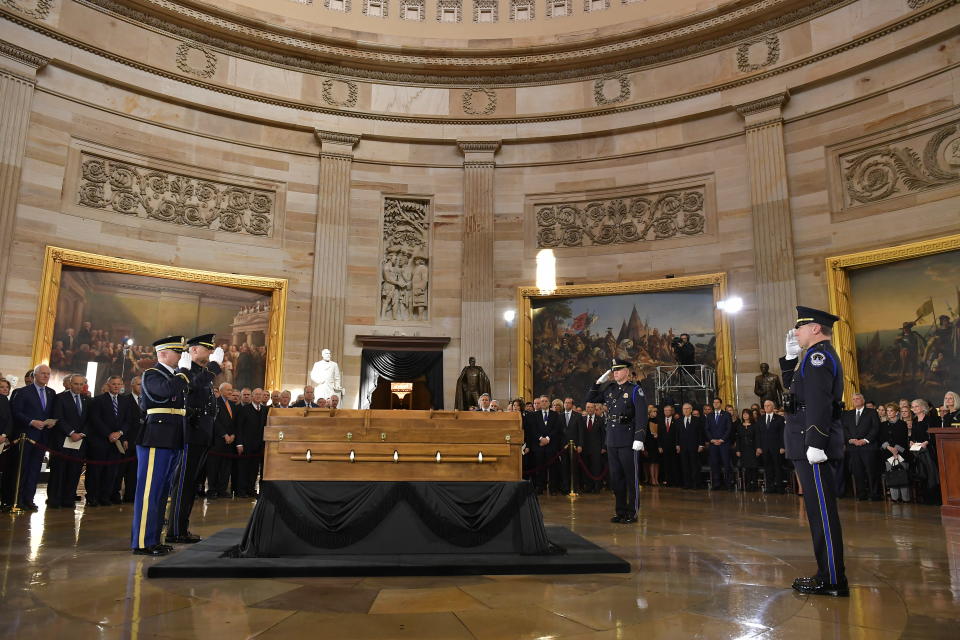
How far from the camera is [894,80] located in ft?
46.3

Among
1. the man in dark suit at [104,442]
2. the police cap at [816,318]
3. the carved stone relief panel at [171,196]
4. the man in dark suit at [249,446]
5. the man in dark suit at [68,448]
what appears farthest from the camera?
the carved stone relief panel at [171,196]

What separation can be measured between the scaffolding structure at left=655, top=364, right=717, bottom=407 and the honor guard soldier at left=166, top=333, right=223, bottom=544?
11.1 meters

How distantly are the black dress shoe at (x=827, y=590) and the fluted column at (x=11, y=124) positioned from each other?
14.6 meters

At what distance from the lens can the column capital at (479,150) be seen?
58.3 ft

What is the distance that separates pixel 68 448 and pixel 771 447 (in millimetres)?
11546

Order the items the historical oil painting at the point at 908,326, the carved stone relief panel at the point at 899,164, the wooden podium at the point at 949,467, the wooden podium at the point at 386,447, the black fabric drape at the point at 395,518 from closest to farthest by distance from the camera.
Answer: the black fabric drape at the point at 395,518 → the wooden podium at the point at 386,447 → the wooden podium at the point at 949,467 → the historical oil painting at the point at 908,326 → the carved stone relief panel at the point at 899,164

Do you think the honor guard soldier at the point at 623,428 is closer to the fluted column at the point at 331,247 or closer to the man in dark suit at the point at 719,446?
the man in dark suit at the point at 719,446

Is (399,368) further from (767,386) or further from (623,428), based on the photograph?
(623,428)

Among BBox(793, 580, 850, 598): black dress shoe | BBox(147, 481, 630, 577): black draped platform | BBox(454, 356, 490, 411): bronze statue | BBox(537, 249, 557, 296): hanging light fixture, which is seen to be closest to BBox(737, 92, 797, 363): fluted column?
BBox(537, 249, 557, 296): hanging light fixture

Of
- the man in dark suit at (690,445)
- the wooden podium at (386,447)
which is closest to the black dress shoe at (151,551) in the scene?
the wooden podium at (386,447)

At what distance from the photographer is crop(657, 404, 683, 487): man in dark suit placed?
14094 mm

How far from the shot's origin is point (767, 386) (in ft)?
45.7

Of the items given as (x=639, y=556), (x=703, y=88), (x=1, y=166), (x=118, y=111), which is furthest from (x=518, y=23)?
(x=639, y=556)

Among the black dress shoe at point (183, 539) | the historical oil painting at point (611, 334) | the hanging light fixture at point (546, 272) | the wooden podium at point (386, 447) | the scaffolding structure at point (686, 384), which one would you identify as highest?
the hanging light fixture at point (546, 272)
